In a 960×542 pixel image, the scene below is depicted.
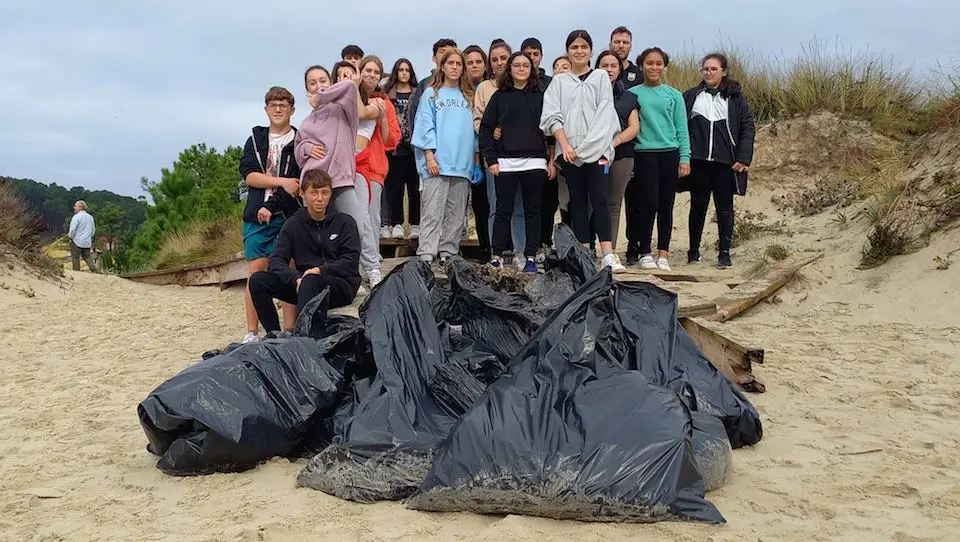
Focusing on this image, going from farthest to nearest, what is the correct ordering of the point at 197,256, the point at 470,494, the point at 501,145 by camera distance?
1. the point at 197,256
2. the point at 501,145
3. the point at 470,494

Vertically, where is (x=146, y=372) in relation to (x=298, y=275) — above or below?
below

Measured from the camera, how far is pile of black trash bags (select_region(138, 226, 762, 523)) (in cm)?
250

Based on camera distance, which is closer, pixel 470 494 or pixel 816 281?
pixel 470 494

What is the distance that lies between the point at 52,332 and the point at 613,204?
477 centimetres

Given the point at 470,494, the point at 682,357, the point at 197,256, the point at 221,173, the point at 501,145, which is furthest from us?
the point at 221,173

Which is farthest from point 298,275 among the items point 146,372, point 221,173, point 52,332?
point 221,173

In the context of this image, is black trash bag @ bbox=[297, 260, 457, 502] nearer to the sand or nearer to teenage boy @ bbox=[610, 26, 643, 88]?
the sand

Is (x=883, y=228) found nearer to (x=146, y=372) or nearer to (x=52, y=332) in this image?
(x=146, y=372)

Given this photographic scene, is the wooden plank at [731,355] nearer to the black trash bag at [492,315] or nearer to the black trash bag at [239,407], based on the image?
the black trash bag at [492,315]

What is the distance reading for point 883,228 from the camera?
618 centimetres

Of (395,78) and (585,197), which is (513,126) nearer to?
(585,197)

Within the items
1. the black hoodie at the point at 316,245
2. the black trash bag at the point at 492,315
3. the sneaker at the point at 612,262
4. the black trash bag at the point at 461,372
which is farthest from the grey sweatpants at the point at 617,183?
the black trash bag at the point at 461,372

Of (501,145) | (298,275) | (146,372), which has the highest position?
(501,145)

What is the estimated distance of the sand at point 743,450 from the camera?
2.51 metres
